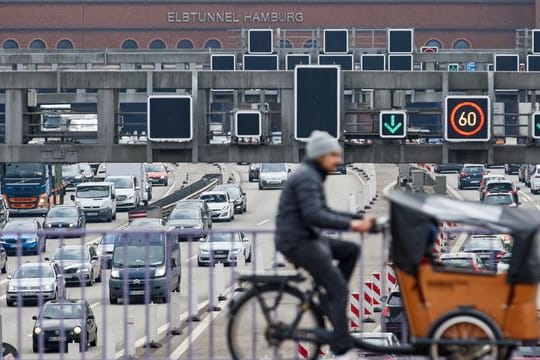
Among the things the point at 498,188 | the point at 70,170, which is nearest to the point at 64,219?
the point at 498,188

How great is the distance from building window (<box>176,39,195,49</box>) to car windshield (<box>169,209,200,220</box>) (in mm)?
58323

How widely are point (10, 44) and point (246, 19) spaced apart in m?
18.0

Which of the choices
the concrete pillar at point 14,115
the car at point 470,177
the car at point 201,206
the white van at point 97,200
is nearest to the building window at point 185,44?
the car at point 470,177

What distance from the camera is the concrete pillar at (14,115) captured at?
4266cm

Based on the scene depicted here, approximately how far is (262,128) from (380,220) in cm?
3272

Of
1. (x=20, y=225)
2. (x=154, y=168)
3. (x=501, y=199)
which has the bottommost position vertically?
(x=20, y=225)

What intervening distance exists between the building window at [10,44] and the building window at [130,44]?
320 inches

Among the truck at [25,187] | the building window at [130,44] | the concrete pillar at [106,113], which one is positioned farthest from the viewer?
the building window at [130,44]

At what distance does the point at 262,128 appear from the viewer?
43.9 metres

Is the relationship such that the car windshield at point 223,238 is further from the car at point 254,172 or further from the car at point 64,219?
the car at point 254,172

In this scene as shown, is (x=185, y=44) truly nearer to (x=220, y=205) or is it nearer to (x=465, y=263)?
(x=220, y=205)

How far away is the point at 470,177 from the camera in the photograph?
273 ft

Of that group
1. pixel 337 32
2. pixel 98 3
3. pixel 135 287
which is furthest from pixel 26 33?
pixel 135 287

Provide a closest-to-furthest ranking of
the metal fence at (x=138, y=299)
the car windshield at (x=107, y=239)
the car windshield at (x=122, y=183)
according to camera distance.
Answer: the car windshield at (x=107, y=239)
the metal fence at (x=138, y=299)
the car windshield at (x=122, y=183)
